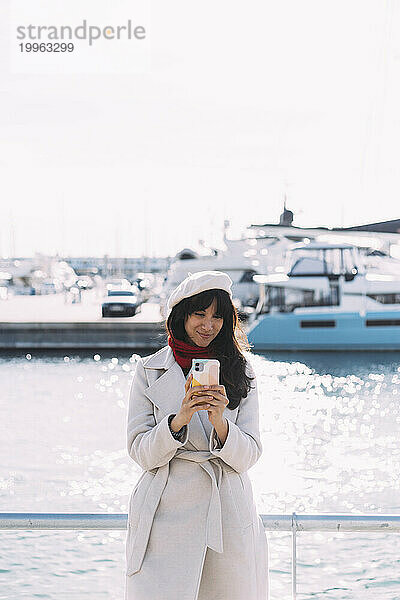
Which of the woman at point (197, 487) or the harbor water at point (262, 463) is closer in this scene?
the woman at point (197, 487)

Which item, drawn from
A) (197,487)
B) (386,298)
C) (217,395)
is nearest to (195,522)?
(197,487)

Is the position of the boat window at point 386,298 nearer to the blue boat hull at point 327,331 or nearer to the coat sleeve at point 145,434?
the blue boat hull at point 327,331

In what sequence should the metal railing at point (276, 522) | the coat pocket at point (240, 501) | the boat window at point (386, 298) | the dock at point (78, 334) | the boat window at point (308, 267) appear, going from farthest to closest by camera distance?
the boat window at point (308, 267) < the boat window at point (386, 298) < the dock at point (78, 334) < the metal railing at point (276, 522) < the coat pocket at point (240, 501)

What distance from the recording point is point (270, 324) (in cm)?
2919

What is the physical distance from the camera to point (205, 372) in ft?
5.66

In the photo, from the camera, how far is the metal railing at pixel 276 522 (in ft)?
6.47

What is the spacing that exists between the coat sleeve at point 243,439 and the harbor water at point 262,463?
69cm

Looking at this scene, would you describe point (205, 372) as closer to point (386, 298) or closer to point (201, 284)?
point (201, 284)

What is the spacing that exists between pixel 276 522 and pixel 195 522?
0.29 m

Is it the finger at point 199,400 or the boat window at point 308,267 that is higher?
the finger at point 199,400

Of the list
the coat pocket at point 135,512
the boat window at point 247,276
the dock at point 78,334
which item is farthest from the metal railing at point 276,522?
the boat window at point 247,276

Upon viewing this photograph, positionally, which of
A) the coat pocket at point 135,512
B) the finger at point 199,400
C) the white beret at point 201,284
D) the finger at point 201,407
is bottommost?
the coat pocket at point 135,512

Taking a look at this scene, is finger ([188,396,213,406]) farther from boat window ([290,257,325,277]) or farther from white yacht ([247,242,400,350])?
boat window ([290,257,325,277])

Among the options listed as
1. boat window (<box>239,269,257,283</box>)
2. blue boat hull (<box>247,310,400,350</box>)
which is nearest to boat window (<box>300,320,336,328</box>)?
blue boat hull (<box>247,310,400,350</box>)
